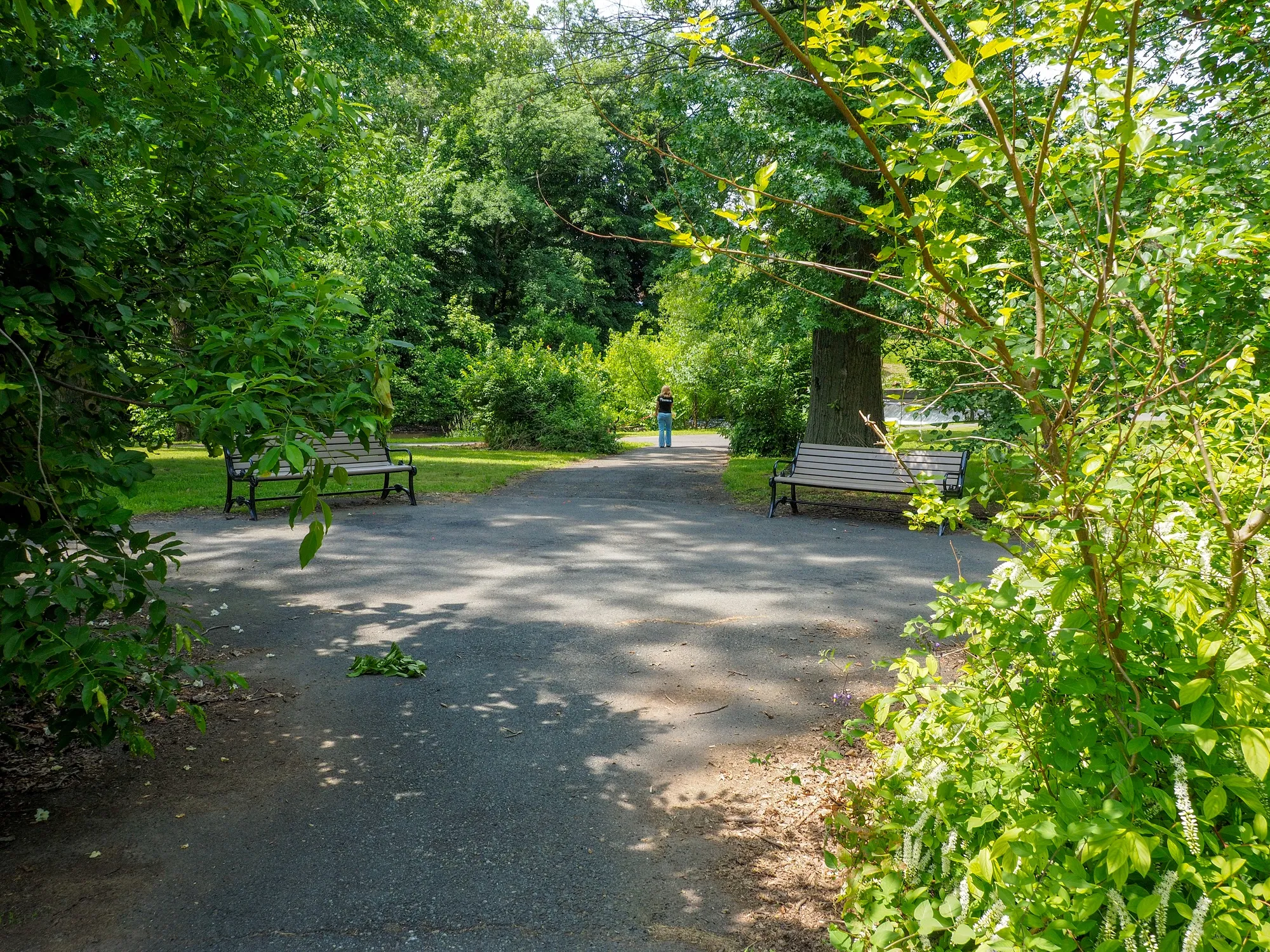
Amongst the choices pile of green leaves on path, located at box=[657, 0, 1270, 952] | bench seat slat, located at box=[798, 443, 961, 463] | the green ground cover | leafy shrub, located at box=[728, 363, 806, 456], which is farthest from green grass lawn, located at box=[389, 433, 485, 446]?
pile of green leaves on path, located at box=[657, 0, 1270, 952]

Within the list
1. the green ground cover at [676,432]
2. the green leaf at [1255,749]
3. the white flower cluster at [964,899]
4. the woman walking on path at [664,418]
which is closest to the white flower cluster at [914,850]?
the white flower cluster at [964,899]

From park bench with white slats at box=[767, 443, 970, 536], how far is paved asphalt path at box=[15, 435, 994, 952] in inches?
54.1

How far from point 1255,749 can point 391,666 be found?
450 centimetres

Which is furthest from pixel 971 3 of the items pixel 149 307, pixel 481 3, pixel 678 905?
pixel 481 3

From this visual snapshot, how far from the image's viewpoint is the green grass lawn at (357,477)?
11.2 meters

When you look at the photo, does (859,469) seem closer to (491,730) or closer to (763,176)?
(491,730)

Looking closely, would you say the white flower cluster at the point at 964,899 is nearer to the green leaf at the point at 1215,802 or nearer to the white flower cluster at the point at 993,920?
the white flower cluster at the point at 993,920

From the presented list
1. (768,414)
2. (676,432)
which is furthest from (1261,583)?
(676,432)

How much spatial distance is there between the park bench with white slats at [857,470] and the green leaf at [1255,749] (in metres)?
8.41

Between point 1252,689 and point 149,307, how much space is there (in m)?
3.63

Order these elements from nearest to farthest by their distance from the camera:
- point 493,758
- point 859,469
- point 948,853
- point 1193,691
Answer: point 1193,691 → point 948,853 → point 493,758 → point 859,469

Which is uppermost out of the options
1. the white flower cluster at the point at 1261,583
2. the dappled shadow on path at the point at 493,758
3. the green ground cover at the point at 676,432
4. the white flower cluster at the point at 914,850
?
the green ground cover at the point at 676,432

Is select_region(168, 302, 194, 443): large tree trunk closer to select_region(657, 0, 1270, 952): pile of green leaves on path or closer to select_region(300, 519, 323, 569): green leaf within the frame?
select_region(300, 519, 323, 569): green leaf

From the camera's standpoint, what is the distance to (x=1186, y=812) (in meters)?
1.59
